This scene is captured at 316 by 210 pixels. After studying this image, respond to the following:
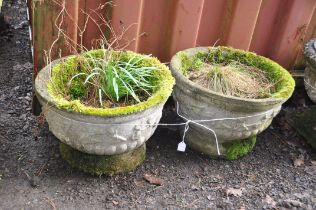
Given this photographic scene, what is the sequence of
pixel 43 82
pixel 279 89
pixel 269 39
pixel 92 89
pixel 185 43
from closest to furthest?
pixel 43 82
pixel 92 89
pixel 279 89
pixel 185 43
pixel 269 39

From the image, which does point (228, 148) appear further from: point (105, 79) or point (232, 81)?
point (105, 79)

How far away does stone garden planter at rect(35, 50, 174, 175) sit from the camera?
9.04 ft

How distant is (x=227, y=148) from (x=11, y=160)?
1.81 m

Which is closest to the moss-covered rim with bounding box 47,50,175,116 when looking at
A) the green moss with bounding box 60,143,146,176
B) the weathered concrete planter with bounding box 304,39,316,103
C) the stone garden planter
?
the stone garden planter

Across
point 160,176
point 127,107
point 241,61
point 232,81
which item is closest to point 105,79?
point 127,107

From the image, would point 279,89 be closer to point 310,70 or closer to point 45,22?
point 310,70

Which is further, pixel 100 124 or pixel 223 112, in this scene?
pixel 223 112

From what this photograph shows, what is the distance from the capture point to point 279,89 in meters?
3.44

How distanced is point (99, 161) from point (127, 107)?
24.6 inches

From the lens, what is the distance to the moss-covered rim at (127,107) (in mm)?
2730

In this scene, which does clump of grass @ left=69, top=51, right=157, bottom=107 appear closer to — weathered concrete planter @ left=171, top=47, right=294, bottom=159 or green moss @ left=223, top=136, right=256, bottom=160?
weathered concrete planter @ left=171, top=47, right=294, bottom=159

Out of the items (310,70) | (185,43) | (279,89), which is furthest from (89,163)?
(310,70)

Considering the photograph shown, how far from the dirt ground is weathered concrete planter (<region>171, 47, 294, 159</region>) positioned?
15 cm

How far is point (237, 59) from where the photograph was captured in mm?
3785
